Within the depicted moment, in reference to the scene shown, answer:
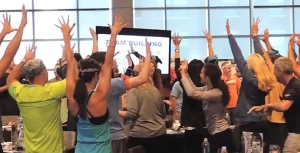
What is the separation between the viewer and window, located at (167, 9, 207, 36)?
1320 cm

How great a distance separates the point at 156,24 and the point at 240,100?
28.2ft

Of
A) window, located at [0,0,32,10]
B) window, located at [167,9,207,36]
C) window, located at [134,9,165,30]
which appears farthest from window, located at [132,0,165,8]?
window, located at [0,0,32,10]

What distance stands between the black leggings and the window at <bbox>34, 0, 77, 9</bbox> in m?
8.51

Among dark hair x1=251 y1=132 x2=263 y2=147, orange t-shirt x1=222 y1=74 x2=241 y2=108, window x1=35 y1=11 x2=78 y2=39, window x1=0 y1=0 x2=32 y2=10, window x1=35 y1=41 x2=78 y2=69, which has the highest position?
window x1=0 y1=0 x2=32 y2=10

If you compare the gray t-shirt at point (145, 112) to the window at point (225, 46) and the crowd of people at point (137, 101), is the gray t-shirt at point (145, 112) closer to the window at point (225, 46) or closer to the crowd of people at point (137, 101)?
the crowd of people at point (137, 101)

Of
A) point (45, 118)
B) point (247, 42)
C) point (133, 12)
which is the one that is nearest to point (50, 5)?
point (133, 12)

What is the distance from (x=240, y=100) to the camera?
479cm

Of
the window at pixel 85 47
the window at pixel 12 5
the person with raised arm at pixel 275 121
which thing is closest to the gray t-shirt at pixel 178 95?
the person with raised arm at pixel 275 121

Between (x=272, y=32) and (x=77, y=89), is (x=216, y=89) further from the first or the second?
(x=272, y=32)

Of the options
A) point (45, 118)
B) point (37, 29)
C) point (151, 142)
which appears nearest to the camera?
point (45, 118)

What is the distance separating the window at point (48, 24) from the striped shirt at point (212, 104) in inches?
335

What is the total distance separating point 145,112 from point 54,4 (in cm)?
865

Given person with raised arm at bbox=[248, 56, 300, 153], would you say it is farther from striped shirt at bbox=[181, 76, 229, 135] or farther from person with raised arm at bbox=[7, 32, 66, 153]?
person with raised arm at bbox=[7, 32, 66, 153]

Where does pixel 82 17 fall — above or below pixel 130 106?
above
